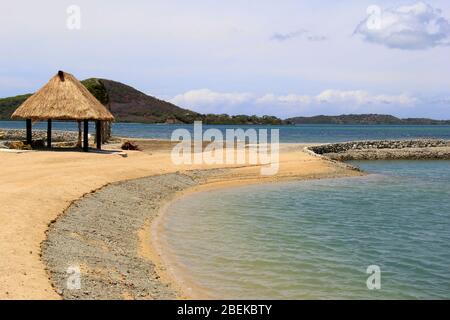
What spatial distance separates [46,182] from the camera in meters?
19.4

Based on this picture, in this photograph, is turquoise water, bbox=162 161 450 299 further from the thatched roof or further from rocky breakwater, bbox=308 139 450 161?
rocky breakwater, bbox=308 139 450 161

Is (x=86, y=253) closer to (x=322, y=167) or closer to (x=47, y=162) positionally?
(x=47, y=162)

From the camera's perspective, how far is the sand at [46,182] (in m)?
9.28

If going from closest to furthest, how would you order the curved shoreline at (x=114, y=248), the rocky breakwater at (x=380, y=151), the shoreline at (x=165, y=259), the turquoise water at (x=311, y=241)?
the curved shoreline at (x=114, y=248)
the shoreline at (x=165, y=259)
the turquoise water at (x=311, y=241)
the rocky breakwater at (x=380, y=151)

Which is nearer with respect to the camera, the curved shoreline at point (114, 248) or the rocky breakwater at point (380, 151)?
the curved shoreline at point (114, 248)

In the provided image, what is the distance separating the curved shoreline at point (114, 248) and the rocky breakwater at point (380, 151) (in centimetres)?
2858

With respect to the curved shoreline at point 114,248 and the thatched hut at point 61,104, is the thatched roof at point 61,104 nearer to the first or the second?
the thatched hut at point 61,104

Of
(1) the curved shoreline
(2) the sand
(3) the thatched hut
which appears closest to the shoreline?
(1) the curved shoreline

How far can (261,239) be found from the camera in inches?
592

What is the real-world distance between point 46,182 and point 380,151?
37.5m

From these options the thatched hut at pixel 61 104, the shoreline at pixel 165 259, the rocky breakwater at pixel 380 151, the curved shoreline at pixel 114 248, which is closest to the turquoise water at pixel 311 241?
the shoreline at pixel 165 259

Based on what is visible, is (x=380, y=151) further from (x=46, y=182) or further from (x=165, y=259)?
(x=165, y=259)
